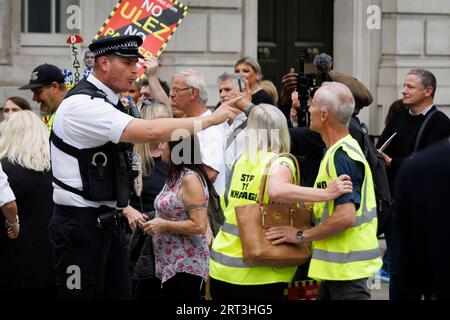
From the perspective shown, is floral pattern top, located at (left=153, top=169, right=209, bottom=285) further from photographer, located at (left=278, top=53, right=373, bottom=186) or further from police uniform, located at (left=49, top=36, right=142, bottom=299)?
photographer, located at (left=278, top=53, right=373, bottom=186)

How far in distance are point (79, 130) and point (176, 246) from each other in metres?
1.21

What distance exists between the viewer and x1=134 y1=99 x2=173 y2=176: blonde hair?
7504 millimetres

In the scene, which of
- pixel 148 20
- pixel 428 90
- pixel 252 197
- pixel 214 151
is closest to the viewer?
pixel 252 197

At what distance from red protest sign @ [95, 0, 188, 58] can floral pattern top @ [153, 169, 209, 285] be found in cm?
301

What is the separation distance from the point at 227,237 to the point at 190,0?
7279 millimetres

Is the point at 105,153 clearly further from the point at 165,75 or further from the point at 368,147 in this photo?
the point at 165,75

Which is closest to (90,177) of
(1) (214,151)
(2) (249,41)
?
(1) (214,151)

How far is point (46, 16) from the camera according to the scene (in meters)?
13.1

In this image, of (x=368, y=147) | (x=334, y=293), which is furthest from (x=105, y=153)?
(x=368, y=147)

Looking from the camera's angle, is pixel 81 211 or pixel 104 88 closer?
pixel 81 211

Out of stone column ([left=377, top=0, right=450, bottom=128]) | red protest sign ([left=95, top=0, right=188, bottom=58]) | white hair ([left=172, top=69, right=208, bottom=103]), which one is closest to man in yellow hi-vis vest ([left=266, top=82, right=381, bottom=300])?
white hair ([left=172, top=69, right=208, bottom=103])

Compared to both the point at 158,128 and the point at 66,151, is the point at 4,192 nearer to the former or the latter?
the point at 66,151

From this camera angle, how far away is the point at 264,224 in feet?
19.6

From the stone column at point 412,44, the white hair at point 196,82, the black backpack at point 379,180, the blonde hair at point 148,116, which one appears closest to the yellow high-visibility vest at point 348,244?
the black backpack at point 379,180
